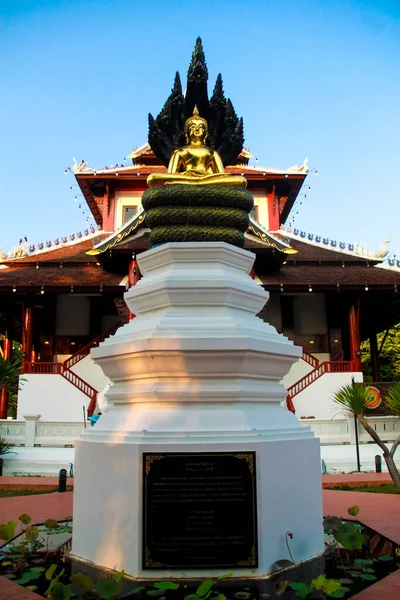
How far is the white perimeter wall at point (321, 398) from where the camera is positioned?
16.8m

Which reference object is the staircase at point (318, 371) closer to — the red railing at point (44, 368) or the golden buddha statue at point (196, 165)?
the red railing at point (44, 368)

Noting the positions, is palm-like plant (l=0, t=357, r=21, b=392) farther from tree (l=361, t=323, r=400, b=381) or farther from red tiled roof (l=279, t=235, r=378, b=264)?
tree (l=361, t=323, r=400, b=381)

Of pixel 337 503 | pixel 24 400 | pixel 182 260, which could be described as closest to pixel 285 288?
pixel 24 400

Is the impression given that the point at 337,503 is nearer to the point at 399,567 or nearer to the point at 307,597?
the point at 399,567

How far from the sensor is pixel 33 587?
3402mm

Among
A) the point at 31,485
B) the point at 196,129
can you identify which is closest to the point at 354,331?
the point at 31,485

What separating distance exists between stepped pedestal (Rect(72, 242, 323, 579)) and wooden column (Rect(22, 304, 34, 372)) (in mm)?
14719

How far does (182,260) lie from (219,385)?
1282 millimetres

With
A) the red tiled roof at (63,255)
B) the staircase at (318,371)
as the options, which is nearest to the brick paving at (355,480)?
the staircase at (318,371)

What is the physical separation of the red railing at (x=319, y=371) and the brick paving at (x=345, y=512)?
31.2 feet

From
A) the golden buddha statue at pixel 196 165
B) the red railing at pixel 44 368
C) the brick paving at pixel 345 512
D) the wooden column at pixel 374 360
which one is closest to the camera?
the brick paving at pixel 345 512

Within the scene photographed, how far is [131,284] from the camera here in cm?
1839

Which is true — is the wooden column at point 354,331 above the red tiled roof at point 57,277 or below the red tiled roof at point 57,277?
below

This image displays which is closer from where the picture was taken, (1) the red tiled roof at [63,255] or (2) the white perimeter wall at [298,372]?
(2) the white perimeter wall at [298,372]
